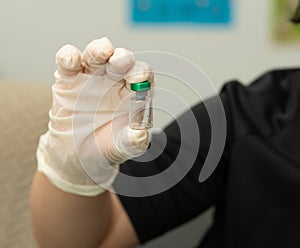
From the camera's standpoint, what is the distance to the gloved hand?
0.46m

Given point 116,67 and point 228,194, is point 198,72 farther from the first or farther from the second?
point 228,194

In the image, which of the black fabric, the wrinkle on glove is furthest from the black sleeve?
the wrinkle on glove

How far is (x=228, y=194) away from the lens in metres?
0.79

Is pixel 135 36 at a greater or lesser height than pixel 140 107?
lesser

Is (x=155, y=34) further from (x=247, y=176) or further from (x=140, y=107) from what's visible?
(x=140, y=107)

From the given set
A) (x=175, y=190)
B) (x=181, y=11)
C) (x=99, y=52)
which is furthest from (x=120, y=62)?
(x=181, y=11)

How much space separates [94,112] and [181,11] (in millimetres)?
511

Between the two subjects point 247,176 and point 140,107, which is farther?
point 247,176

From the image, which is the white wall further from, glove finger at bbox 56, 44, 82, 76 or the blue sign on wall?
glove finger at bbox 56, 44, 82, 76

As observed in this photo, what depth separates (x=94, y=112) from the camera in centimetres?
52

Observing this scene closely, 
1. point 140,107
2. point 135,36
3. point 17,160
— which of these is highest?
point 140,107

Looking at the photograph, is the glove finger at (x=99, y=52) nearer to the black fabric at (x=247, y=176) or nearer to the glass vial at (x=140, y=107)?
the glass vial at (x=140, y=107)

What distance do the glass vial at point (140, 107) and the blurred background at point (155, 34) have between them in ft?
1.73

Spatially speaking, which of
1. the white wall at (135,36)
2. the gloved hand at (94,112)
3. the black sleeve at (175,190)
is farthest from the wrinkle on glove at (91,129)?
the white wall at (135,36)
